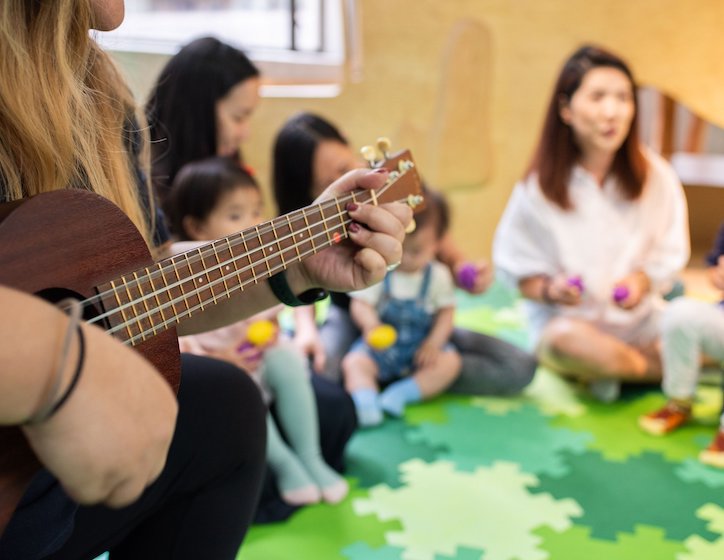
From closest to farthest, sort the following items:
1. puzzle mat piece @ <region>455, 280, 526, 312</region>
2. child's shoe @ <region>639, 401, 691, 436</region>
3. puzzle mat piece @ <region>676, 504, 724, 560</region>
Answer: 1. puzzle mat piece @ <region>676, 504, 724, 560</region>
2. child's shoe @ <region>639, 401, 691, 436</region>
3. puzzle mat piece @ <region>455, 280, 526, 312</region>

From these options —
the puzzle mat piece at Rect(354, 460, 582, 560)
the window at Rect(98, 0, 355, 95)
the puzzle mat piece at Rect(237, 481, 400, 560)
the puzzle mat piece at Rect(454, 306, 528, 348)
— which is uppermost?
the window at Rect(98, 0, 355, 95)

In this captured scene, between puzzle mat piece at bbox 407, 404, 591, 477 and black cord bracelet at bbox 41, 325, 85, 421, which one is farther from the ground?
black cord bracelet at bbox 41, 325, 85, 421

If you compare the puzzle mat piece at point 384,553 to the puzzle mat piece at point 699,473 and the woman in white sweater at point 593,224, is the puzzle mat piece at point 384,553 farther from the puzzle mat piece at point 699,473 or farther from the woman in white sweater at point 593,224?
the woman in white sweater at point 593,224

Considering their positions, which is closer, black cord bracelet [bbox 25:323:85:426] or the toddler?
black cord bracelet [bbox 25:323:85:426]

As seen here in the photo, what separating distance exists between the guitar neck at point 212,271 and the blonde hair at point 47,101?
0.49ft

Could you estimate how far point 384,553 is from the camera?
1.19 metres

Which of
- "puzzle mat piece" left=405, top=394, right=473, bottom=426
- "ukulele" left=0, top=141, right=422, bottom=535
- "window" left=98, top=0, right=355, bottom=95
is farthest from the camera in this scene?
"window" left=98, top=0, right=355, bottom=95

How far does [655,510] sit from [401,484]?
1.45 ft

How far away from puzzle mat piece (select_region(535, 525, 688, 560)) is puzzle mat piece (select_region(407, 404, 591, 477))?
21 cm

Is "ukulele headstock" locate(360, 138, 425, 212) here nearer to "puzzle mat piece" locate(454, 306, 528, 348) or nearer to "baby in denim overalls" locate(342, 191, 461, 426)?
"baby in denim overalls" locate(342, 191, 461, 426)

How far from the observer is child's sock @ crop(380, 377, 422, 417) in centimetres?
172

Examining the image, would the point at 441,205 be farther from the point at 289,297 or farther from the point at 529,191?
the point at 289,297

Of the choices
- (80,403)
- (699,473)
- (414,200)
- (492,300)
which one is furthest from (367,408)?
(80,403)

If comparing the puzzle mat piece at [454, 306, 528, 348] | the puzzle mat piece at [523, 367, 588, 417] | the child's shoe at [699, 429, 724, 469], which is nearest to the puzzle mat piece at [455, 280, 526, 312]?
the puzzle mat piece at [454, 306, 528, 348]
